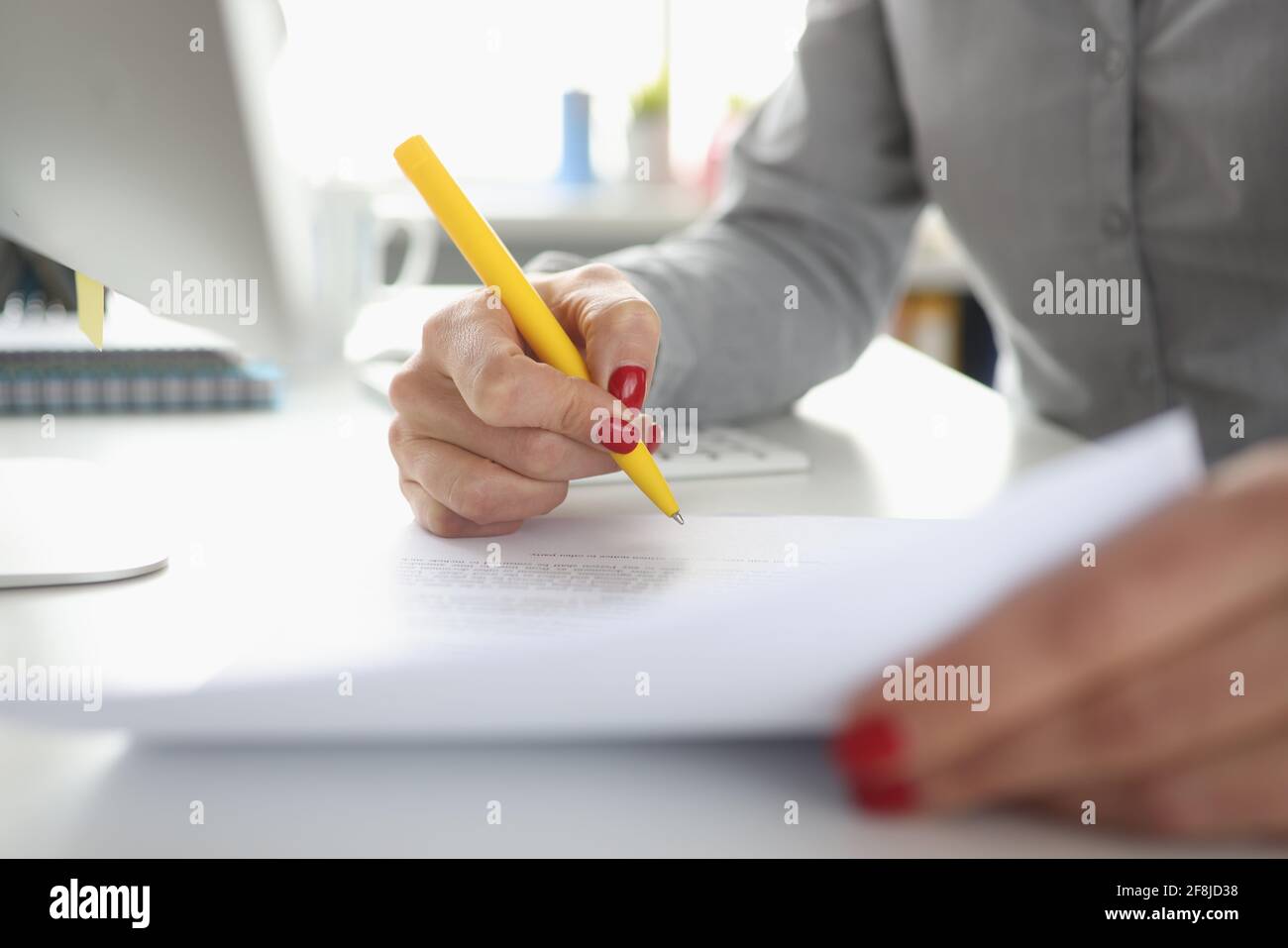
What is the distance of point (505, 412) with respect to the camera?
501 millimetres

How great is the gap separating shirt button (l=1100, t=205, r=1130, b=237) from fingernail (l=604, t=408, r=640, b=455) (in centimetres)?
45

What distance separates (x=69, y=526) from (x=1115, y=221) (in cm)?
67

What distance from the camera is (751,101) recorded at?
116 inches

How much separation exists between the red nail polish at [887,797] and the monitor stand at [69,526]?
0.32 m

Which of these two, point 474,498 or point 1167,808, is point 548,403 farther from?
point 1167,808

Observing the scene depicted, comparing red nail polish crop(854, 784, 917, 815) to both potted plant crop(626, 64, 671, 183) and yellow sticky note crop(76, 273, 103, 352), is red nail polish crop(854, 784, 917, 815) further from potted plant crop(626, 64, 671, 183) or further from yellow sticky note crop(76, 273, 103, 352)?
potted plant crop(626, 64, 671, 183)

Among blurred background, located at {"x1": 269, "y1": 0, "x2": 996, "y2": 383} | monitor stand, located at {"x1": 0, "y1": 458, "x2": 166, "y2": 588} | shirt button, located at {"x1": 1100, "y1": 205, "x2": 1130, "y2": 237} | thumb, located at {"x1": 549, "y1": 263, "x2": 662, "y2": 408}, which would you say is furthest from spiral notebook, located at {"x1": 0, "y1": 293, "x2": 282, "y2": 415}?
blurred background, located at {"x1": 269, "y1": 0, "x2": 996, "y2": 383}

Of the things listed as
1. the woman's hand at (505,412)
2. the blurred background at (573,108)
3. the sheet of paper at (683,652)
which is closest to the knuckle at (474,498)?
the woman's hand at (505,412)

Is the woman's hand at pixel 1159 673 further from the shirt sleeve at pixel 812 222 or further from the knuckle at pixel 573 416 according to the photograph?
the shirt sleeve at pixel 812 222

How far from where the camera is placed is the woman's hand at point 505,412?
0.50 metres

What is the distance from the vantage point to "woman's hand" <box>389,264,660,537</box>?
50 cm

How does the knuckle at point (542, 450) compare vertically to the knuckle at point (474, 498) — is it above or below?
above
